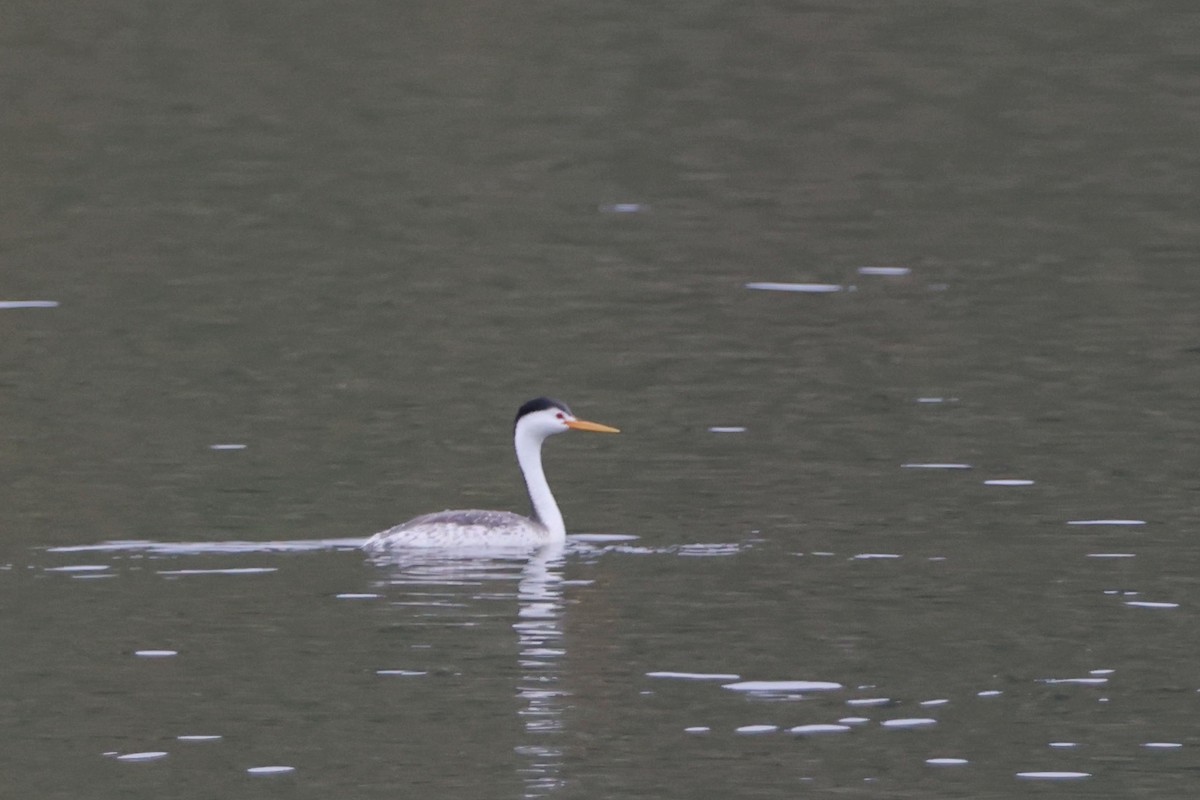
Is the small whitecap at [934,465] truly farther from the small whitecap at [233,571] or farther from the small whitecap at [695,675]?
the small whitecap at [695,675]

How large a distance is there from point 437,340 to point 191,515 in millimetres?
6823

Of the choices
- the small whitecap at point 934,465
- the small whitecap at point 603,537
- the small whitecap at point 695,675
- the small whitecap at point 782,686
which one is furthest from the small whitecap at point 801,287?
the small whitecap at point 782,686

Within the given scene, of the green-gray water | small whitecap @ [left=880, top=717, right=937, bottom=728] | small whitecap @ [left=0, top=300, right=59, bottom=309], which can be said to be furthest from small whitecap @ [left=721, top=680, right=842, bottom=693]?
small whitecap @ [left=0, top=300, right=59, bottom=309]

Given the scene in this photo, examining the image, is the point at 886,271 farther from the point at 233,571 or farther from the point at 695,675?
the point at 695,675

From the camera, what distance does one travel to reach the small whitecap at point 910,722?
12438 millimetres

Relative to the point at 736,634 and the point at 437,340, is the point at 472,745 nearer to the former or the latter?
the point at 736,634

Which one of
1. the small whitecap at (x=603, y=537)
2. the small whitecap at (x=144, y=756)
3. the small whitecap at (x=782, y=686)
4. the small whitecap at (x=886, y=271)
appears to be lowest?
the small whitecap at (x=144, y=756)

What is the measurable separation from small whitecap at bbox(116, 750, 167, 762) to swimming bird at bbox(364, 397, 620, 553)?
4211 mm

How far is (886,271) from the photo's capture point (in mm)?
26688

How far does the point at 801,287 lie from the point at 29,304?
7.99 m

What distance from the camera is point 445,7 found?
47125 mm

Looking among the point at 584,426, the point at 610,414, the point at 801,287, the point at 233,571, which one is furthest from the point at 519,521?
the point at 801,287

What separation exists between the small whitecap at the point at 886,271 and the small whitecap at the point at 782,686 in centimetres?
1364

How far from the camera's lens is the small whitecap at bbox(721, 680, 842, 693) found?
13039 mm
